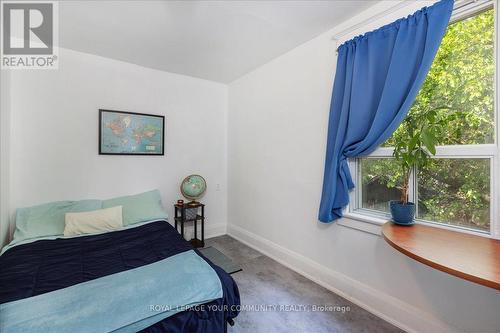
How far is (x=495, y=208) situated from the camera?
132 cm

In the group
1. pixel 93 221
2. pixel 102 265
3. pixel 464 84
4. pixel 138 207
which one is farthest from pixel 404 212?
pixel 93 221

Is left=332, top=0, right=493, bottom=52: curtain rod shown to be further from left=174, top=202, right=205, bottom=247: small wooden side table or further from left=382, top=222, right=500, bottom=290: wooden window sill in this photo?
left=174, top=202, right=205, bottom=247: small wooden side table

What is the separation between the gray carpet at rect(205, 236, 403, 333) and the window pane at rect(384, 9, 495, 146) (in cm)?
152

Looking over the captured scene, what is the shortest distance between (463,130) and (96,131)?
3.60 m

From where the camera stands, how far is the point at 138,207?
2.68 meters

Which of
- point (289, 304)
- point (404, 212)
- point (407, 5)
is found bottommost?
point (289, 304)

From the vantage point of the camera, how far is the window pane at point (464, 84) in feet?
4.57

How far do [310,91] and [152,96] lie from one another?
7.14ft

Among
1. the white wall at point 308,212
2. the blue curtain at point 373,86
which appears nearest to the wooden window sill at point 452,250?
the white wall at point 308,212

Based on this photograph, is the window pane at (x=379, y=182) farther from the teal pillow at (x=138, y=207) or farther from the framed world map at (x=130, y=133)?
the framed world map at (x=130, y=133)

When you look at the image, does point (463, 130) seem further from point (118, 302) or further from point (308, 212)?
point (118, 302)

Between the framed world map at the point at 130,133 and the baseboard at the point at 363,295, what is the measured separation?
6.92 feet

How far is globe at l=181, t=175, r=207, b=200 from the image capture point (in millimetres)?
3141

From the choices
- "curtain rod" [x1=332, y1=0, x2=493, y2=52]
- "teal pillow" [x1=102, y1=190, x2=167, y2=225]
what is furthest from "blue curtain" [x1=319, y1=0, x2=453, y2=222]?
"teal pillow" [x1=102, y1=190, x2=167, y2=225]
